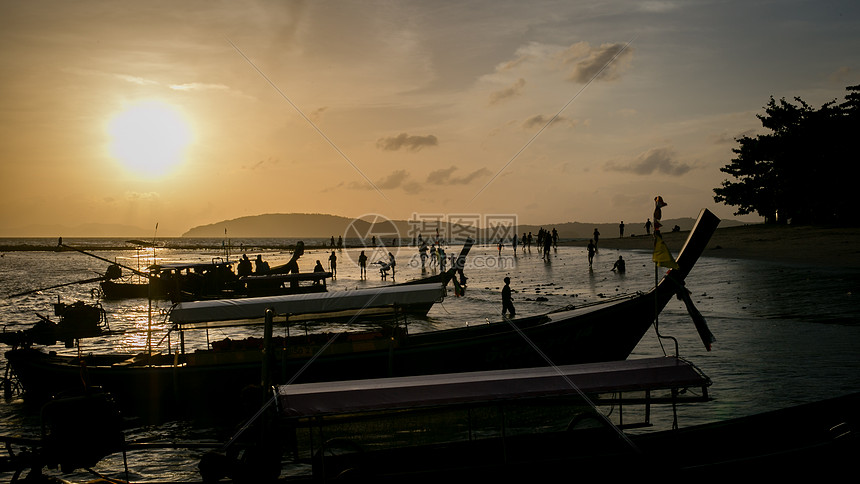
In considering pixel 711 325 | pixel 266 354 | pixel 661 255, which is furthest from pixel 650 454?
pixel 711 325

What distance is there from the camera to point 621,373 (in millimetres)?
8055

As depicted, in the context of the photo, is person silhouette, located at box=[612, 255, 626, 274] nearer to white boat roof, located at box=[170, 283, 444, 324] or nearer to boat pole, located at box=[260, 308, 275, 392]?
white boat roof, located at box=[170, 283, 444, 324]

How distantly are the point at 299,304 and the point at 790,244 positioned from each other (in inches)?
1638

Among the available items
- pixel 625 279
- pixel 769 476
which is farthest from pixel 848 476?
pixel 625 279

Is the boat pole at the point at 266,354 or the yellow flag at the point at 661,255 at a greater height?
the yellow flag at the point at 661,255

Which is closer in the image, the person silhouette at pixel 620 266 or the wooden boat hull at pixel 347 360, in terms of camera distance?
the wooden boat hull at pixel 347 360

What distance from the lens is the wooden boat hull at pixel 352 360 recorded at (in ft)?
45.0

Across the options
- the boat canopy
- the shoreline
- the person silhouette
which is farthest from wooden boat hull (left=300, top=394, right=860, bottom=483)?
the person silhouette

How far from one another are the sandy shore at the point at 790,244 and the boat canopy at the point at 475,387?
29.0 metres

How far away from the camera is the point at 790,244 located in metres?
42.5

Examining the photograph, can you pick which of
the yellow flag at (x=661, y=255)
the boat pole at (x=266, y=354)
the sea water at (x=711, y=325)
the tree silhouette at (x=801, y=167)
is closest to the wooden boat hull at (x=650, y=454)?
the boat pole at (x=266, y=354)

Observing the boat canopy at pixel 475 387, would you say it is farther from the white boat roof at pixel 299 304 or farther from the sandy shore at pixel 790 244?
the sandy shore at pixel 790 244

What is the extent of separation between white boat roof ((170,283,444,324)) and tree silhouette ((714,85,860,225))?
44.0 metres

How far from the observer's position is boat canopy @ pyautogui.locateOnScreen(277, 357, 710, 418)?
7.41 meters
